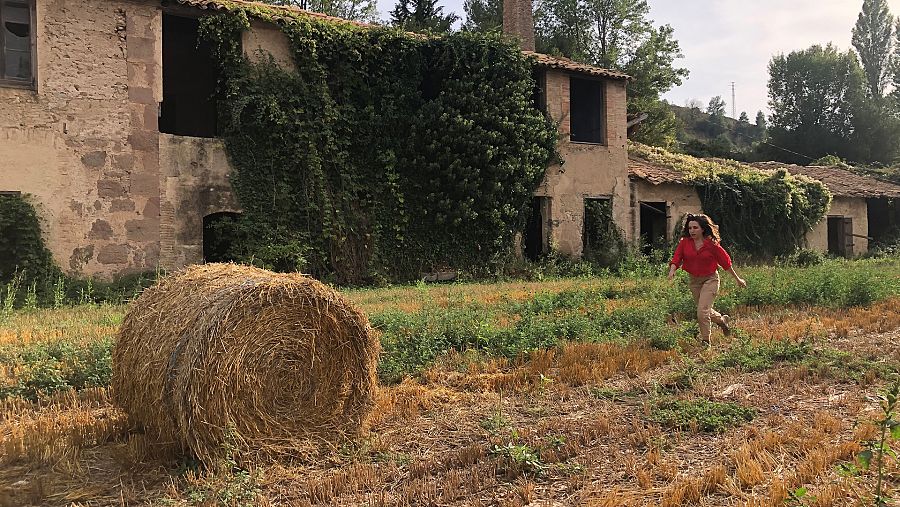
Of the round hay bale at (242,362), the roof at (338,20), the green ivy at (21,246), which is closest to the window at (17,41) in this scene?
the green ivy at (21,246)

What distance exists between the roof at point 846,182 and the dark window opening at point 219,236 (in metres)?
21.4

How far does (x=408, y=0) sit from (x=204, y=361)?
28042 millimetres

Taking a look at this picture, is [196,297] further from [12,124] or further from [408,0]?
[408,0]

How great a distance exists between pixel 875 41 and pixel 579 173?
47690mm

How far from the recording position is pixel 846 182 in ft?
91.9

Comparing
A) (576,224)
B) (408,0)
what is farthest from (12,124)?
(408,0)

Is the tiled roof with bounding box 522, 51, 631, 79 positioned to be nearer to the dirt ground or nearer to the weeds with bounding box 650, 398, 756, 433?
the dirt ground

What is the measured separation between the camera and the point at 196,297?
470 cm

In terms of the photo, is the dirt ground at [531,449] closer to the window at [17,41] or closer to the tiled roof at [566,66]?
the window at [17,41]

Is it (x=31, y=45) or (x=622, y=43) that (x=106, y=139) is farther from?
(x=622, y=43)

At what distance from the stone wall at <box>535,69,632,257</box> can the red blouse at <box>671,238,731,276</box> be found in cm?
1122

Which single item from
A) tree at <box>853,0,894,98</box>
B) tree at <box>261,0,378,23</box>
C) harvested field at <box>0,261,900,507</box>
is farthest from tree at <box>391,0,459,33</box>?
tree at <box>853,0,894,98</box>

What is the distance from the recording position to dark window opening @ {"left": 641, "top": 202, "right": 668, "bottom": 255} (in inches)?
846

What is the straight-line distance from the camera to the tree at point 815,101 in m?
46.8
